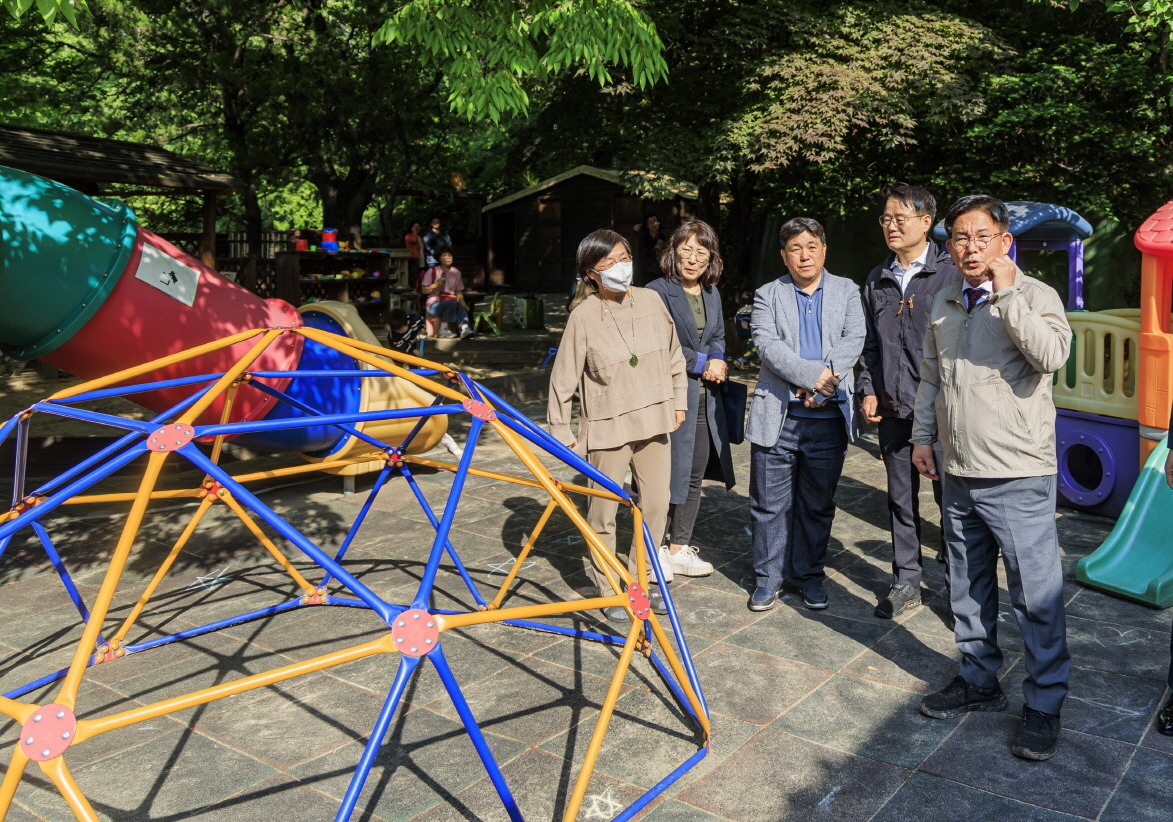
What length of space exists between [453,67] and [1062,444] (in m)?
5.17

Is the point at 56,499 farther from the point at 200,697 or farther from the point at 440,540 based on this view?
the point at 440,540

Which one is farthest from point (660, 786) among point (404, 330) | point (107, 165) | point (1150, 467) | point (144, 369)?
point (404, 330)

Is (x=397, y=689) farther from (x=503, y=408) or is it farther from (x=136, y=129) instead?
(x=136, y=129)

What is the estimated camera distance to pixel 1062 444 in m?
7.01

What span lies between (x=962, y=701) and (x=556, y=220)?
2240cm

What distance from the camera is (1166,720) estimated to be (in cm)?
364

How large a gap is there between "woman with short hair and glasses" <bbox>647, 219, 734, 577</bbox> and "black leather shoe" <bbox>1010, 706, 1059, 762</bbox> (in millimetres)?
2181

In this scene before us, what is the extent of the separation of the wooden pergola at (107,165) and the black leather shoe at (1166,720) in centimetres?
1155

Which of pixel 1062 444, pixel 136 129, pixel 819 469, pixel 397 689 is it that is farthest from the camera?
pixel 136 129

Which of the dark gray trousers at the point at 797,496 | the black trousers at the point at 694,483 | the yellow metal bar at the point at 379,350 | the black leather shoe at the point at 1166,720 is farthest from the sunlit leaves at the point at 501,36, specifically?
the black leather shoe at the point at 1166,720

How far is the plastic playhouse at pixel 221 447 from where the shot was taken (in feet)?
8.51

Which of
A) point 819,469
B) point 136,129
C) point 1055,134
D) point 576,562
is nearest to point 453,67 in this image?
point 576,562

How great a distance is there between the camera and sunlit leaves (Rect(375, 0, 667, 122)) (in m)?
7.08

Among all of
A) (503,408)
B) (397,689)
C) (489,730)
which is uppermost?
(503,408)
